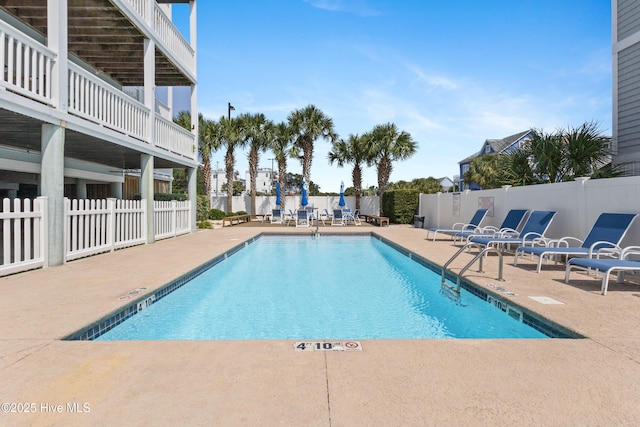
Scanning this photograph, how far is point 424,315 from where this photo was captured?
4801 mm

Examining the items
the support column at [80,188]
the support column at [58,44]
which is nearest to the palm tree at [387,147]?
the support column at [80,188]

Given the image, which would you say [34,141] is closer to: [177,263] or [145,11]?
[145,11]

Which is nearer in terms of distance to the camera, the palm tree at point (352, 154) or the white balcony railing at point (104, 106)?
the white balcony railing at point (104, 106)

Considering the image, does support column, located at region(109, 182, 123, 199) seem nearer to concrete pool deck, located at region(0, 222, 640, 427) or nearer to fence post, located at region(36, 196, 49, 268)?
fence post, located at region(36, 196, 49, 268)

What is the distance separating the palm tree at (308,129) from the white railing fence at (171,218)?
1146cm

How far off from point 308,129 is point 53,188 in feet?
60.6

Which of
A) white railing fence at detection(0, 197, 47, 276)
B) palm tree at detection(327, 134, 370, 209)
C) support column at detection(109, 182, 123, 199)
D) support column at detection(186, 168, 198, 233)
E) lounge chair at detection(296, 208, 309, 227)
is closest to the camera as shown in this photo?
white railing fence at detection(0, 197, 47, 276)

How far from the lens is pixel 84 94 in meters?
8.17

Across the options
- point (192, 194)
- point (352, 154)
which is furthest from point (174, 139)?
point (352, 154)

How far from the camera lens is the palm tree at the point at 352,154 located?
23.4 meters

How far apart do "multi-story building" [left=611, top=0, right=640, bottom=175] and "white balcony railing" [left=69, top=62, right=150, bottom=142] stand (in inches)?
541

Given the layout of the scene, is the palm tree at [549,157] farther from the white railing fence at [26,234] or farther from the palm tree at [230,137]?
the palm tree at [230,137]

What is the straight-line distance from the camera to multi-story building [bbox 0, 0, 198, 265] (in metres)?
6.36

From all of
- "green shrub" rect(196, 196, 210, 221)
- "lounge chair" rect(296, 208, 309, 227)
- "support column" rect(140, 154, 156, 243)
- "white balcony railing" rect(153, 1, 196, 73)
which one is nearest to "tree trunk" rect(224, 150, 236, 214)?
"green shrub" rect(196, 196, 210, 221)
